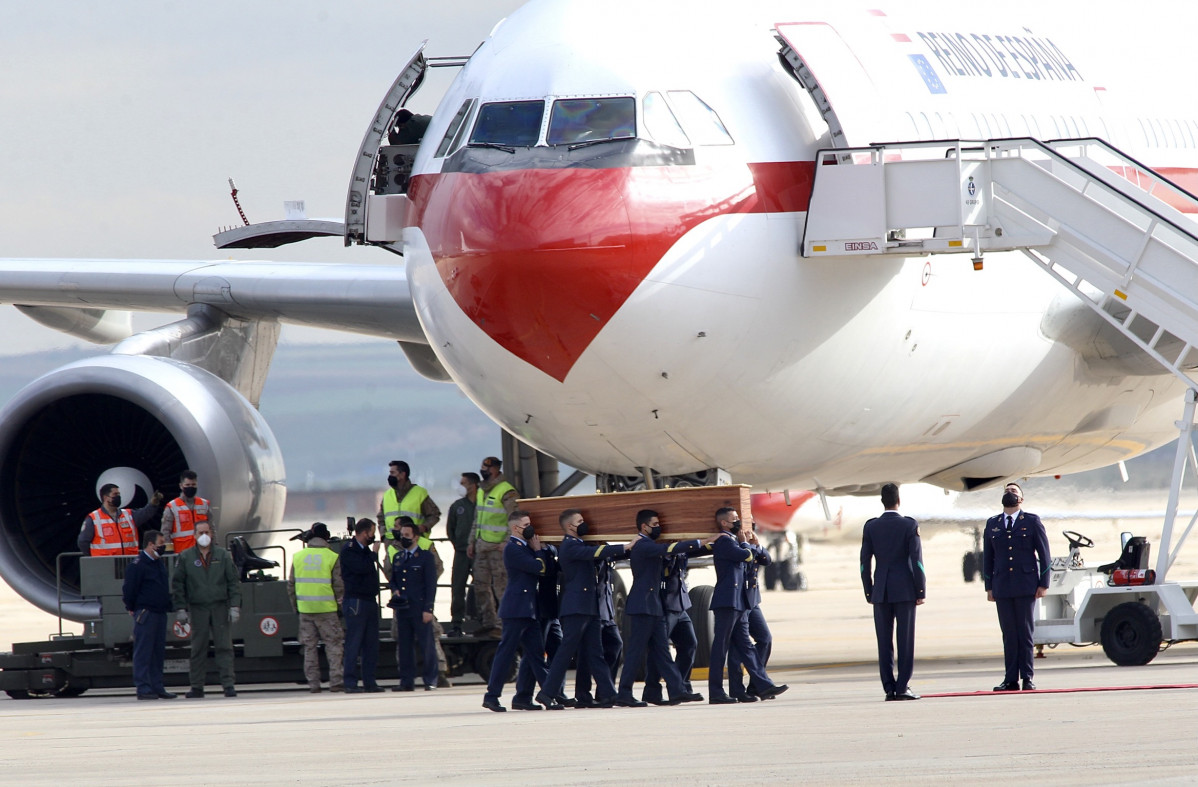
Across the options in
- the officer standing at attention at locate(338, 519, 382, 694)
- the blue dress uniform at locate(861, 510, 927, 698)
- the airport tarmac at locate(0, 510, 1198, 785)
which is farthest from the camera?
the officer standing at attention at locate(338, 519, 382, 694)

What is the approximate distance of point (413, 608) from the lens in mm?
15750

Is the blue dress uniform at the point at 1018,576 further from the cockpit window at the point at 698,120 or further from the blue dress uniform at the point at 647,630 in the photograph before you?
the cockpit window at the point at 698,120

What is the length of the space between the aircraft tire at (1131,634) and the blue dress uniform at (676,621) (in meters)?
3.80

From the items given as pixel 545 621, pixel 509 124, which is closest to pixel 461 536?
pixel 545 621

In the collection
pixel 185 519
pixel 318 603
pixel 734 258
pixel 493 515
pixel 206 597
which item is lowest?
pixel 318 603

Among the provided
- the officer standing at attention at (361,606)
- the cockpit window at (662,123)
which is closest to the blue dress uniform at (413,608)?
the officer standing at attention at (361,606)

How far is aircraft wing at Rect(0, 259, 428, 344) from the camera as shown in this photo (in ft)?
62.4

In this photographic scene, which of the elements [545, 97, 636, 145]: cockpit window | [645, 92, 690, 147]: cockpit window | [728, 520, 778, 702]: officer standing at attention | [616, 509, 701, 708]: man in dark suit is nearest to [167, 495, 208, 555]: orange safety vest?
[616, 509, 701, 708]: man in dark suit

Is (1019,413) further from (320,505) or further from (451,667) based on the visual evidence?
(320,505)

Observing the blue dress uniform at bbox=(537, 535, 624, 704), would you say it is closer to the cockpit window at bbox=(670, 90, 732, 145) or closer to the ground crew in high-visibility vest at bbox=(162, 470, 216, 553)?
the cockpit window at bbox=(670, 90, 732, 145)

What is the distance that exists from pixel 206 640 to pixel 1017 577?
751cm

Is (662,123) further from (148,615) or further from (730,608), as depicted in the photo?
(148,615)

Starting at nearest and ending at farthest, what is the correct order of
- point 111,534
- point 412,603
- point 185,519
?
point 412,603 < point 185,519 < point 111,534

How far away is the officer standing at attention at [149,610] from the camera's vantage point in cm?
1623
